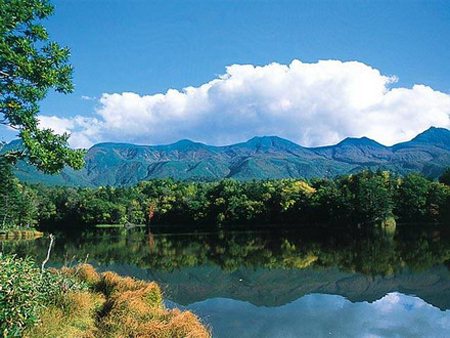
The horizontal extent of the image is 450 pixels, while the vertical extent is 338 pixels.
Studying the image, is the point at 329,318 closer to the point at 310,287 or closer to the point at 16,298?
the point at 310,287

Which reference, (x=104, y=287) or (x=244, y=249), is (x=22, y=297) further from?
(x=244, y=249)

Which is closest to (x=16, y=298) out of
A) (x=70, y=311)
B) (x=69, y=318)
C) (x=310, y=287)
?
(x=69, y=318)

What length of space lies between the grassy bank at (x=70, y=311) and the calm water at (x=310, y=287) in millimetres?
2448

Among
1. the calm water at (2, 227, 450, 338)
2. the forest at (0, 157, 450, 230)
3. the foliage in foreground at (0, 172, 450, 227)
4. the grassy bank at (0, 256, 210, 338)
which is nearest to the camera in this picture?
the grassy bank at (0, 256, 210, 338)

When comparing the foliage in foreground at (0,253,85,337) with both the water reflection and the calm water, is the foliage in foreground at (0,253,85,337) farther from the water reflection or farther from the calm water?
the water reflection

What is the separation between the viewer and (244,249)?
4278 cm

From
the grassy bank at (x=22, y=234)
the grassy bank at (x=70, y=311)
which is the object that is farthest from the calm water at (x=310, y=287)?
the grassy bank at (x=22, y=234)

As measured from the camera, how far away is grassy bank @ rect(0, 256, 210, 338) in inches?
294

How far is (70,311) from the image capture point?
400 inches

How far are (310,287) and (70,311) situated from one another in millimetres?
15795

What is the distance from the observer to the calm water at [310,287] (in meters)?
15.2

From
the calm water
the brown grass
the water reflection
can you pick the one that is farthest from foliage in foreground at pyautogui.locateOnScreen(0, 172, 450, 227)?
the brown grass

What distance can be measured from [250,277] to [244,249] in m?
16.4

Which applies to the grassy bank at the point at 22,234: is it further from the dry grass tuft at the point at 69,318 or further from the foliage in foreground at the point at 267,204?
the dry grass tuft at the point at 69,318
